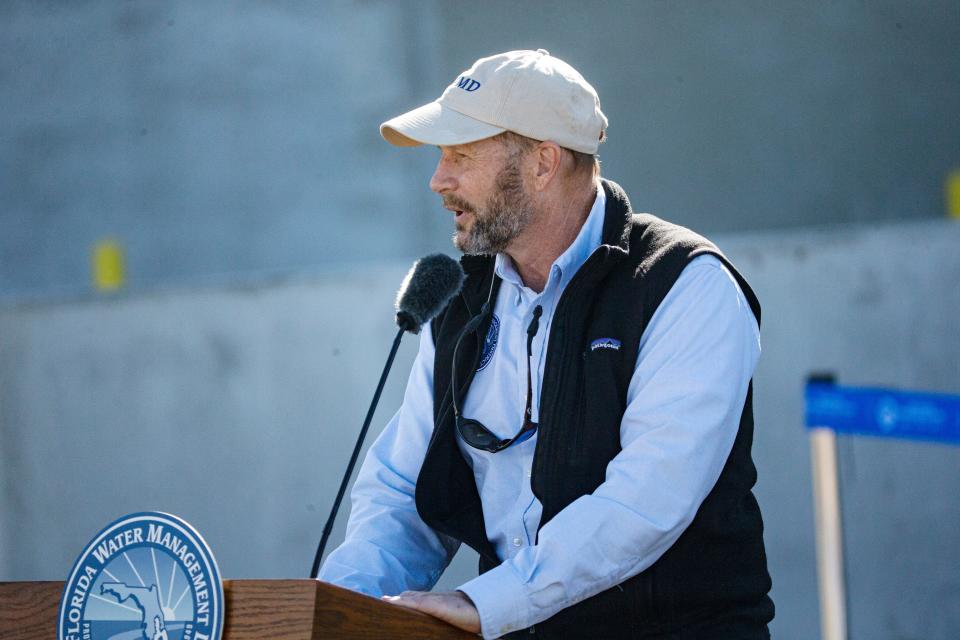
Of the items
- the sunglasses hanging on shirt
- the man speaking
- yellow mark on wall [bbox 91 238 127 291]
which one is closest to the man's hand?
the man speaking

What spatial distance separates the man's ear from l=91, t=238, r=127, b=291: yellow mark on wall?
17.8 ft

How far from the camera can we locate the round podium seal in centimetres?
182

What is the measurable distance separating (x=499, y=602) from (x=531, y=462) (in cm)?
44

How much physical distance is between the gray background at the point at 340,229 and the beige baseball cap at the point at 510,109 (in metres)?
2.50

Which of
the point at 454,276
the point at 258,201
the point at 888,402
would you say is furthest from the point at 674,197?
the point at 454,276

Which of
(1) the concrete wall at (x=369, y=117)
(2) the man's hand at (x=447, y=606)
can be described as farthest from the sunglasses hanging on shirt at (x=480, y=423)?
(1) the concrete wall at (x=369, y=117)

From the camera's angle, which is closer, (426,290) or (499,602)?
(499,602)

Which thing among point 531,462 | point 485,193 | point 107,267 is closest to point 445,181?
point 485,193

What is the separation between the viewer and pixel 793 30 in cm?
727

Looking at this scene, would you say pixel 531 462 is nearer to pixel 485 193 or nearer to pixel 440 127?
pixel 485 193

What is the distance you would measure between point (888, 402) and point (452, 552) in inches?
58.8

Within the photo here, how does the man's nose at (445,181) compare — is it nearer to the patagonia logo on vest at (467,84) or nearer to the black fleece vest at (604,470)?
the patagonia logo on vest at (467,84)

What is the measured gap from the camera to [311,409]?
545cm

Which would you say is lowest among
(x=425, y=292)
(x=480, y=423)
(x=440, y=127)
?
(x=480, y=423)
